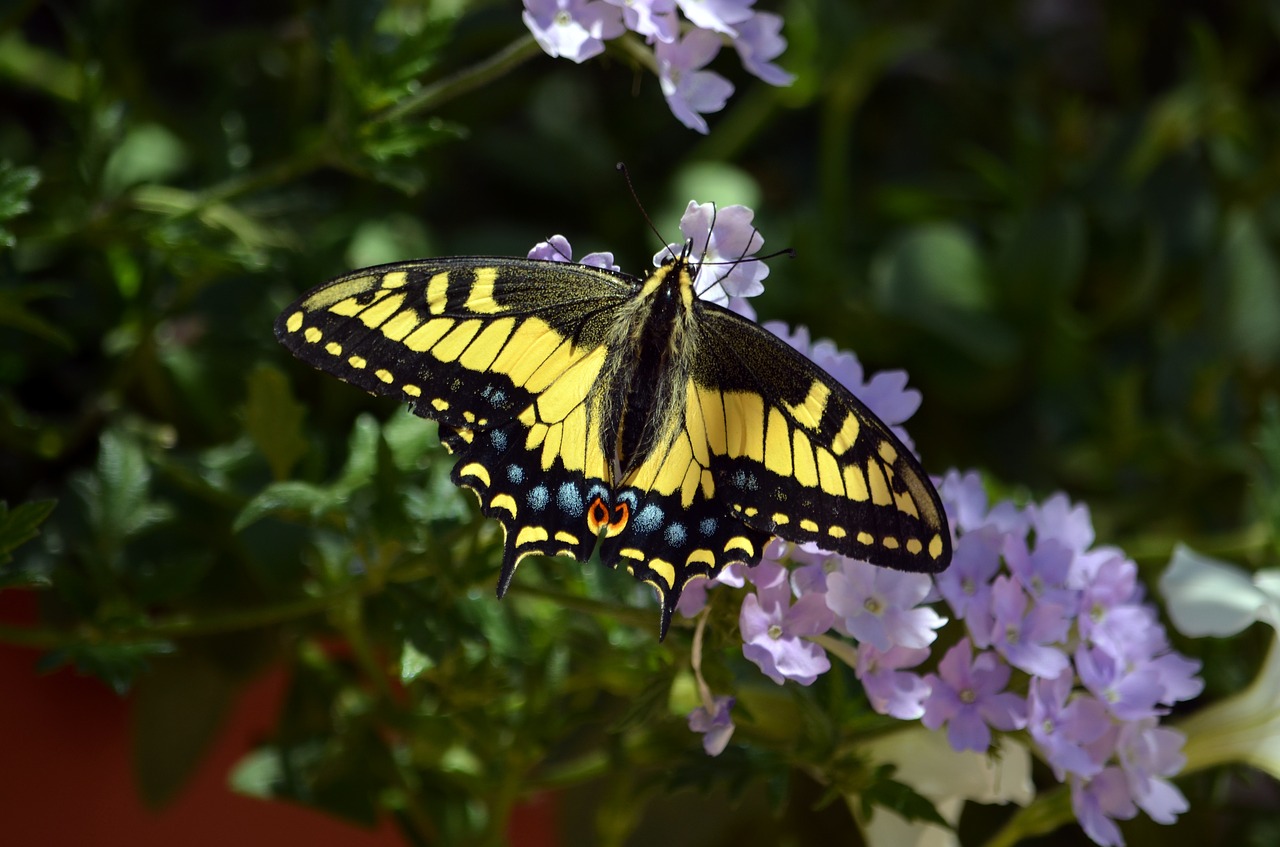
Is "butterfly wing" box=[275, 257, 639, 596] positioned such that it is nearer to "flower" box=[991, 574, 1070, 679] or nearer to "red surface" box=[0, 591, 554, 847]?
"flower" box=[991, 574, 1070, 679]

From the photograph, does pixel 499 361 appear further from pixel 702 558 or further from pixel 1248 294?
pixel 1248 294

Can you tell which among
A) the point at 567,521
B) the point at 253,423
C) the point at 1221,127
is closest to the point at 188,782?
the point at 253,423

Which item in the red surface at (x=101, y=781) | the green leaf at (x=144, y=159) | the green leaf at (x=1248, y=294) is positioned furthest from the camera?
the green leaf at (x=1248, y=294)

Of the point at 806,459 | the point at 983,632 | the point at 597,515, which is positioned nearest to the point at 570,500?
the point at 597,515

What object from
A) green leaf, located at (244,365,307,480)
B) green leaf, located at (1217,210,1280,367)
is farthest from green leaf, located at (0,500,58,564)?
green leaf, located at (1217,210,1280,367)

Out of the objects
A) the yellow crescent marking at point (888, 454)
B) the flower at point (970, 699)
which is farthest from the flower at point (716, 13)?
the flower at point (970, 699)

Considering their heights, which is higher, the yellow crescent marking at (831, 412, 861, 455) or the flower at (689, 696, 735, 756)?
the yellow crescent marking at (831, 412, 861, 455)

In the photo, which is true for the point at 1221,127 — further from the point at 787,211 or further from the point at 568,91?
the point at 568,91

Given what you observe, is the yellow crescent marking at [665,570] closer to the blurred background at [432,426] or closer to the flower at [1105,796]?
the blurred background at [432,426]
